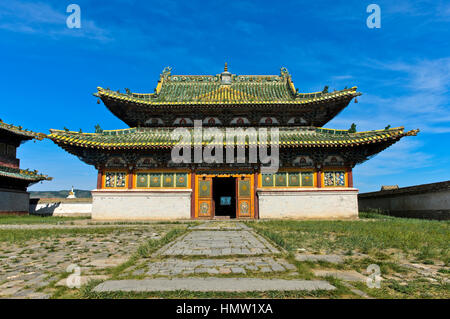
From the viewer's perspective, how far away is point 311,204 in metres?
17.9

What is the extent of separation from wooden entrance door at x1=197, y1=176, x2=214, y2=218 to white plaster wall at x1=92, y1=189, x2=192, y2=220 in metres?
0.68

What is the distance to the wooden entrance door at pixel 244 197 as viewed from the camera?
18438 mm

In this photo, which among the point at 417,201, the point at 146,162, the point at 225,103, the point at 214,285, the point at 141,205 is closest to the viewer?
the point at 214,285

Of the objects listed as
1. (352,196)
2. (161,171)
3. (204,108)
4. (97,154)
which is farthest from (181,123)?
(352,196)

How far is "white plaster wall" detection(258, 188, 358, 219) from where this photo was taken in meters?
17.8

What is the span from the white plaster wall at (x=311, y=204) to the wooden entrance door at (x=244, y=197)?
0.77 m

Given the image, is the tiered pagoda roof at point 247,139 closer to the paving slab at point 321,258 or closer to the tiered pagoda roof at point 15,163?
the tiered pagoda roof at point 15,163

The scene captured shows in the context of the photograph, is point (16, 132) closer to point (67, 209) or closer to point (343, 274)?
point (67, 209)

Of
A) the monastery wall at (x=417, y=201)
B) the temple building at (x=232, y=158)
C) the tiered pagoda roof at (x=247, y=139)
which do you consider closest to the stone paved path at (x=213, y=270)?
the temple building at (x=232, y=158)

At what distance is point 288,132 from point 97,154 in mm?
12679

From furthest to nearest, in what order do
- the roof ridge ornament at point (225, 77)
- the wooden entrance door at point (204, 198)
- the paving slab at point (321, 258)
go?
the roof ridge ornament at point (225, 77)
the wooden entrance door at point (204, 198)
the paving slab at point (321, 258)

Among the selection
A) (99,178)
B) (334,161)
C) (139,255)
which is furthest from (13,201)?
(334,161)

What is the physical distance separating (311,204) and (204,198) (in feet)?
22.3
